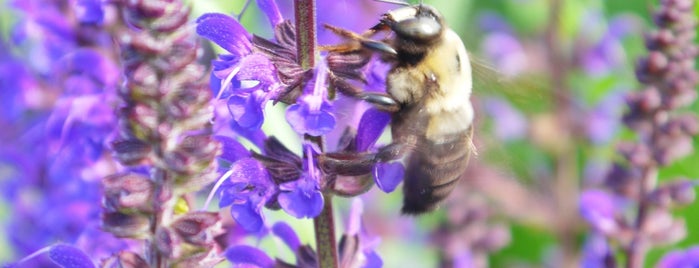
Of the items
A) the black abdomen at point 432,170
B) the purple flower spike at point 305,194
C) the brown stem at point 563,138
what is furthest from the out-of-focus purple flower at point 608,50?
the purple flower spike at point 305,194

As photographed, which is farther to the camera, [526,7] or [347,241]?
[526,7]

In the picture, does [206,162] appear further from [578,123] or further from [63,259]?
[578,123]

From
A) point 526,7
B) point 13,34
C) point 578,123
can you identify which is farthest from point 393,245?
point 13,34

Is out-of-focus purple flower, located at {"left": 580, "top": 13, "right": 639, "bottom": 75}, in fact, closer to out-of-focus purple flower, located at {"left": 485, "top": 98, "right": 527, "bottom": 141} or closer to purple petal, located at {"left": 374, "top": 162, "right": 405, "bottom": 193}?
out-of-focus purple flower, located at {"left": 485, "top": 98, "right": 527, "bottom": 141}

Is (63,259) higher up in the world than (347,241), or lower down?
higher up

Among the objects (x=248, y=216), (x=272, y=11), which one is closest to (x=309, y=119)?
(x=248, y=216)

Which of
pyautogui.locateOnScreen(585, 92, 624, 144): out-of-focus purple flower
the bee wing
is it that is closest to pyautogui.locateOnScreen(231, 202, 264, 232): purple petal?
the bee wing

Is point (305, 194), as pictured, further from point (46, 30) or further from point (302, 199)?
point (46, 30)

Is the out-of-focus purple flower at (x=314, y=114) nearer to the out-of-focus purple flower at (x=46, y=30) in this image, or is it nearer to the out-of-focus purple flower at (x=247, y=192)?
the out-of-focus purple flower at (x=247, y=192)
